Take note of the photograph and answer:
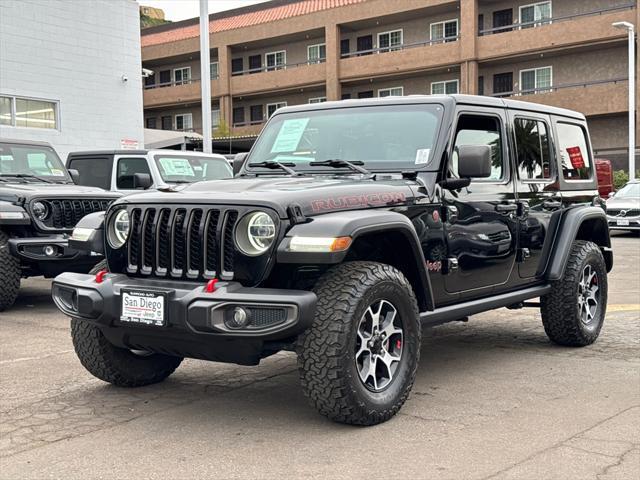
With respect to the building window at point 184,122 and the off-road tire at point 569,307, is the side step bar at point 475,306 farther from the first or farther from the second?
the building window at point 184,122

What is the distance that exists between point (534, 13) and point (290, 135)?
34.1 metres

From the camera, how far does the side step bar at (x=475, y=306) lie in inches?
199

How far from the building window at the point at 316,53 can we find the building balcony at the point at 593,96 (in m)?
12.5

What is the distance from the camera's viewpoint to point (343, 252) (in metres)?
4.10

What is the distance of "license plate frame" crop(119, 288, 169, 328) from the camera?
418 centimetres

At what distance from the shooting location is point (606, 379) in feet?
18.1

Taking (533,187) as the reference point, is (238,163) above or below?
above

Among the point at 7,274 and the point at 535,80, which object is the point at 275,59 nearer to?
the point at 535,80

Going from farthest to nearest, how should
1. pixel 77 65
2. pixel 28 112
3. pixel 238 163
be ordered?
pixel 77 65 → pixel 28 112 → pixel 238 163

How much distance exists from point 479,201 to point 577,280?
1445 millimetres

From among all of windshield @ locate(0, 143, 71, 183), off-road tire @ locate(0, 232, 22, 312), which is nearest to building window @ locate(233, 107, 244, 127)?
windshield @ locate(0, 143, 71, 183)

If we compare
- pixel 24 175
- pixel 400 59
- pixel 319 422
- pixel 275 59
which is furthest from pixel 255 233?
pixel 275 59

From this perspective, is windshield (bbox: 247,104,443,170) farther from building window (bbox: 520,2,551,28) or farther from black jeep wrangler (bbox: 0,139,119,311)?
building window (bbox: 520,2,551,28)

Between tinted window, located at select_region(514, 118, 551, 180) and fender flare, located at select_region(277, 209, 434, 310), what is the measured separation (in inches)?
74.0
